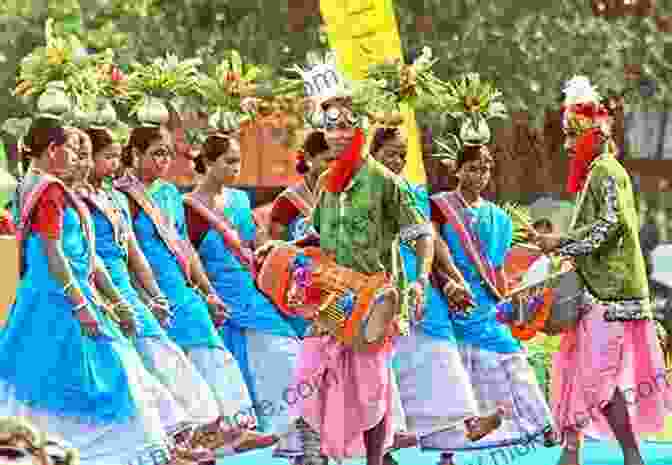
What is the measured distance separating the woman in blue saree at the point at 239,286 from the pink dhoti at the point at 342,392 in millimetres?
1191

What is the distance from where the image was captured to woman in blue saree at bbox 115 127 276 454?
11141 mm

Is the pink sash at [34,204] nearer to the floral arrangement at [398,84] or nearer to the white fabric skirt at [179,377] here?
the white fabric skirt at [179,377]

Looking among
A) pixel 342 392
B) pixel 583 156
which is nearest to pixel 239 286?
pixel 342 392

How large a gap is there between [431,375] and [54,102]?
2896 mm

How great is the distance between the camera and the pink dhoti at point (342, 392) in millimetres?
10156

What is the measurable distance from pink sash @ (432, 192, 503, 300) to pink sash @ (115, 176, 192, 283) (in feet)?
5.17

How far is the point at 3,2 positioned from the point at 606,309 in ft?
35.9

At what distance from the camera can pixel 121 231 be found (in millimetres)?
10625

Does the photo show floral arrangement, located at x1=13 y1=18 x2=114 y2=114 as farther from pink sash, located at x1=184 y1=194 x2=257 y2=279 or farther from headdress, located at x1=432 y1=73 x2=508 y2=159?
headdress, located at x1=432 y1=73 x2=508 y2=159

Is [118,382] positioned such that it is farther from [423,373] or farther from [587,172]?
[587,172]

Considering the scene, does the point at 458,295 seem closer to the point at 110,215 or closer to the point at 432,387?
the point at 432,387

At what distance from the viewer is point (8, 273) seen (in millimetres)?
13531

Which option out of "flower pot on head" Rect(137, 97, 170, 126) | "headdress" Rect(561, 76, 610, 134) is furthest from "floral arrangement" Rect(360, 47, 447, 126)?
"flower pot on head" Rect(137, 97, 170, 126)

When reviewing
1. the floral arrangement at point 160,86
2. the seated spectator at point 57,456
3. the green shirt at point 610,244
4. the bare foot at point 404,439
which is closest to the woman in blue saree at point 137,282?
the floral arrangement at point 160,86
